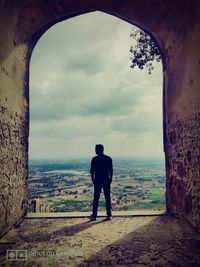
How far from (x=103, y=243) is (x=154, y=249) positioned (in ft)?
2.68

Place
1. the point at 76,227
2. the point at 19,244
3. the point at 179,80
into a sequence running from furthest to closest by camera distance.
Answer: the point at 179,80
the point at 76,227
the point at 19,244

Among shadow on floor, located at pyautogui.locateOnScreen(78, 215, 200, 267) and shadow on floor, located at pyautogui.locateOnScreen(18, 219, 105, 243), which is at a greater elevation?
shadow on floor, located at pyautogui.locateOnScreen(78, 215, 200, 267)

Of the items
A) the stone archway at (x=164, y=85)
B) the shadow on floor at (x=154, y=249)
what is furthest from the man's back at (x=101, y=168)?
the stone archway at (x=164, y=85)

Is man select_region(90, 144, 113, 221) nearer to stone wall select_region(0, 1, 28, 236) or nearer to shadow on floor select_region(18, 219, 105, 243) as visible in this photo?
shadow on floor select_region(18, 219, 105, 243)

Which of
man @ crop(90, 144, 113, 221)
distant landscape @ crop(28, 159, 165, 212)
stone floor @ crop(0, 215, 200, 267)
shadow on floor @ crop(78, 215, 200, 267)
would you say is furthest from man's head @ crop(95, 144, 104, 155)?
distant landscape @ crop(28, 159, 165, 212)

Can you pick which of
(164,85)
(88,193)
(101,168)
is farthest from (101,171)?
(88,193)

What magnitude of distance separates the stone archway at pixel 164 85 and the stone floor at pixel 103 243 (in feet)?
1.45

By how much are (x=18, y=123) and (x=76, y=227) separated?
2.46 meters

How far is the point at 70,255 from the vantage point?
351 centimetres

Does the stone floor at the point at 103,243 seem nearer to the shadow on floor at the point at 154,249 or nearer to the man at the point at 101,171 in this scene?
the shadow on floor at the point at 154,249

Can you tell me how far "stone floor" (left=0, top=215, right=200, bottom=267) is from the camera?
10.9ft

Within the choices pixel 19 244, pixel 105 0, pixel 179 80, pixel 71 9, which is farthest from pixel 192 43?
pixel 19 244

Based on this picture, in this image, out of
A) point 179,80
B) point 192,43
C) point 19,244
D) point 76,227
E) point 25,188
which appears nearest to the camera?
point 19,244

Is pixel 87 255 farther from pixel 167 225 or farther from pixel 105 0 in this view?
pixel 105 0
